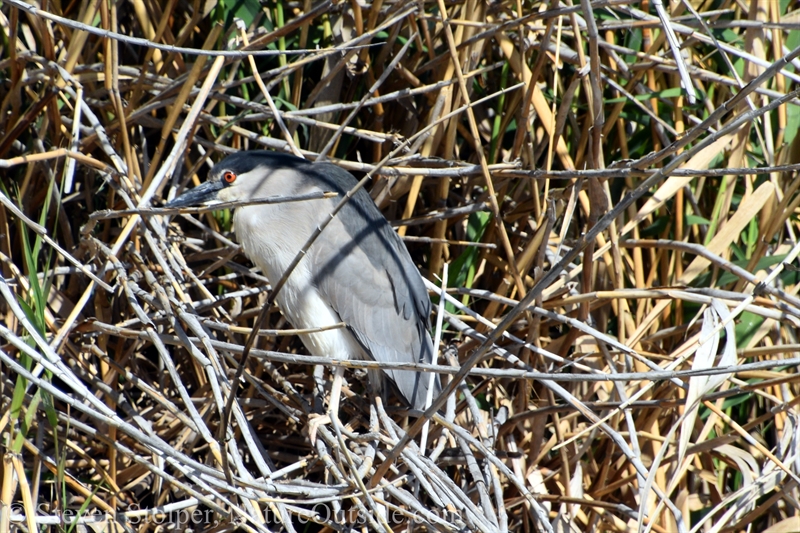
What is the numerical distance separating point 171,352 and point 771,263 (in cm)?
176

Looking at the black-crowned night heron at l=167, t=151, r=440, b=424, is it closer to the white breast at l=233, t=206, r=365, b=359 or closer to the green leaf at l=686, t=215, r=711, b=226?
the white breast at l=233, t=206, r=365, b=359

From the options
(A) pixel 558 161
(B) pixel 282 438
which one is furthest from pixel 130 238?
(A) pixel 558 161

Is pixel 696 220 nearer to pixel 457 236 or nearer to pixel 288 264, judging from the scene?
pixel 457 236

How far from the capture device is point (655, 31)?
7.08ft

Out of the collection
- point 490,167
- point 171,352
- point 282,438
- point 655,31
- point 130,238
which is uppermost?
point 655,31

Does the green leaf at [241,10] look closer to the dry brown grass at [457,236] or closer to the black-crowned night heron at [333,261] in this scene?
the dry brown grass at [457,236]

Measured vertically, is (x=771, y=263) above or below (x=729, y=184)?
below

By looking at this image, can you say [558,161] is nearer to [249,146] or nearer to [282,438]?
[249,146]

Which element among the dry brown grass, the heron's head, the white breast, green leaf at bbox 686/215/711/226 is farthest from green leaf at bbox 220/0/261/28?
green leaf at bbox 686/215/711/226

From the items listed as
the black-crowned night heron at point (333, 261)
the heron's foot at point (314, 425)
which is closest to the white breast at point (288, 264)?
the black-crowned night heron at point (333, 261)

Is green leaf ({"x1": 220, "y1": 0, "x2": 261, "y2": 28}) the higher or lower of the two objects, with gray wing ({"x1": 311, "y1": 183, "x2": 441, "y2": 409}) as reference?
higher

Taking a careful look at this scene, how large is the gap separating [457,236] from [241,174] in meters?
0.69

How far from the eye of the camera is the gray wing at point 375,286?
204 centimetres

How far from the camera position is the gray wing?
204 centimetres
